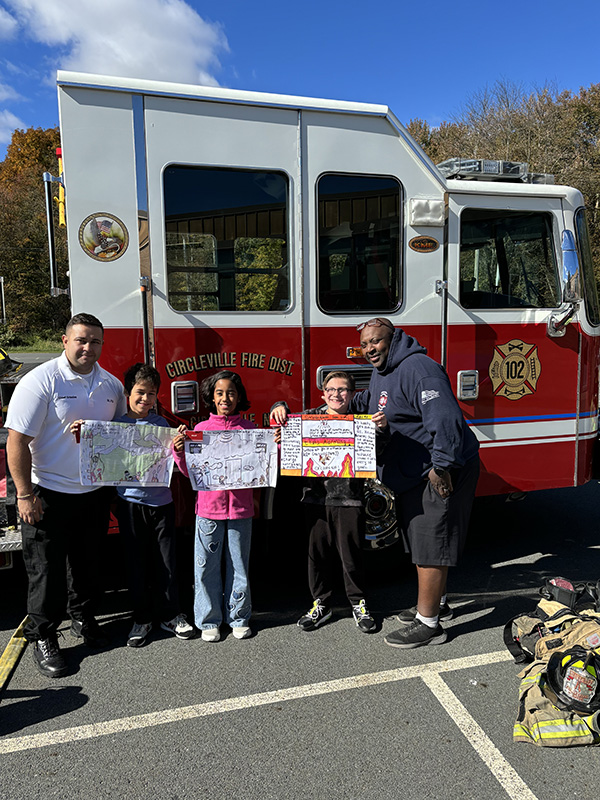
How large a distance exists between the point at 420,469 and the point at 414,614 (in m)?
1.00

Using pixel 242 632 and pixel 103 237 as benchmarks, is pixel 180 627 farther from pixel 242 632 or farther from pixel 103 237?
pixel 103 237

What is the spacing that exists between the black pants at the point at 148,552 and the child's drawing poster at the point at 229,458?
302mm

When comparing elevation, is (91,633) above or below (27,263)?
below

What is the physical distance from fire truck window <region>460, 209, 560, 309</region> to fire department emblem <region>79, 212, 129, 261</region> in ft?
7.31

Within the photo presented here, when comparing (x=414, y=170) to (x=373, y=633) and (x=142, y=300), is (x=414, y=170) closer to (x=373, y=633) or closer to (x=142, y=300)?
(x=142, y=300)

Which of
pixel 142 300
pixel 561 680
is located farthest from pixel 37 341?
pixel 561 680

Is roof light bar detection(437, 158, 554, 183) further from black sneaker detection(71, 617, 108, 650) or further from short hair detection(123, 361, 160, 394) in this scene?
black sneaker detection(71, 617, 108, 650)

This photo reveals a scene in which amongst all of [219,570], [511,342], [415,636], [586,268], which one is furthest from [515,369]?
[219,570]

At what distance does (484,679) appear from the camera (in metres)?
3.24

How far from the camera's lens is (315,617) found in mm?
3777

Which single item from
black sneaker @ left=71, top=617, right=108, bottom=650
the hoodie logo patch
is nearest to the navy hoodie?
the hoodie logo patch

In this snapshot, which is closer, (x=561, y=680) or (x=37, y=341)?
(x=561, y=680)

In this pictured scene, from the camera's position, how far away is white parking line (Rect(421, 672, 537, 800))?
2468 mm

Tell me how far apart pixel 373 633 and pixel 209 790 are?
5.01 ft
